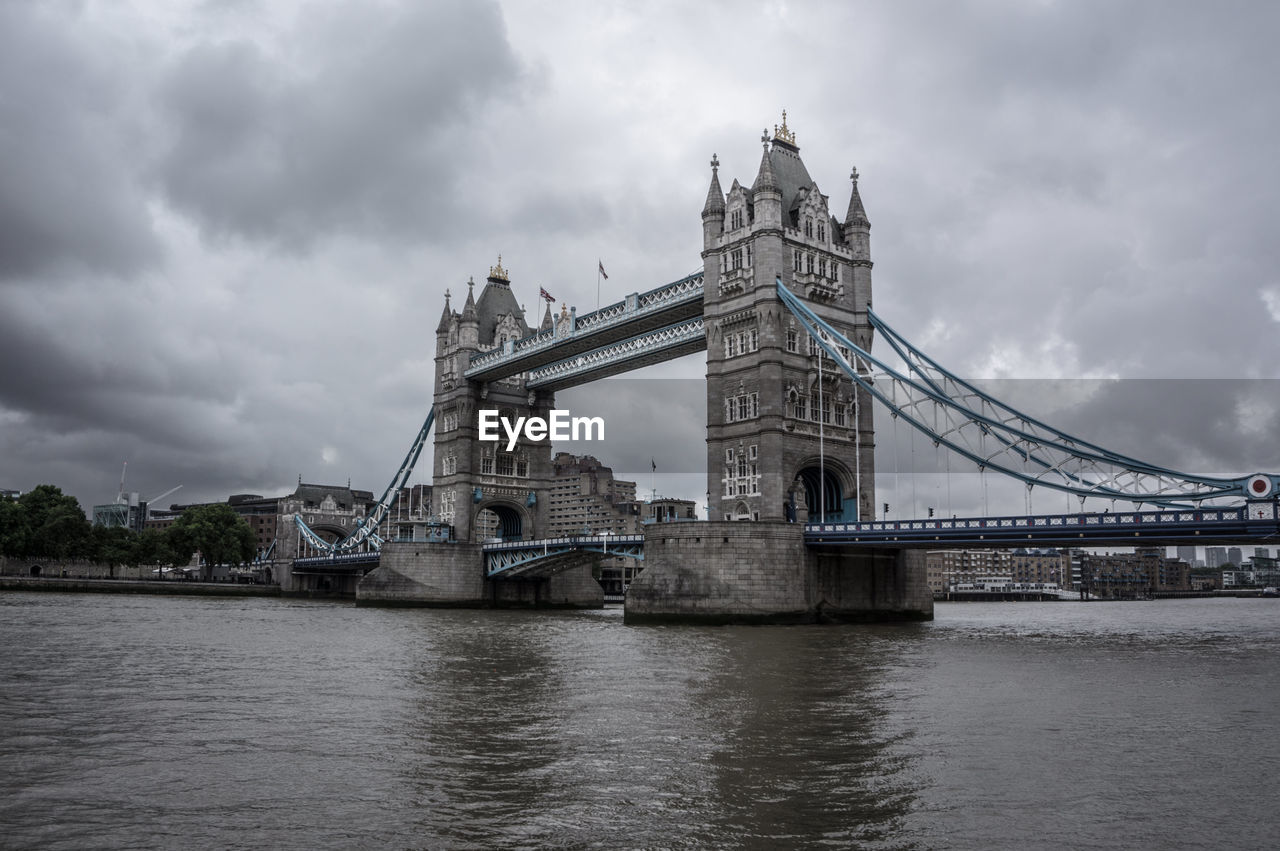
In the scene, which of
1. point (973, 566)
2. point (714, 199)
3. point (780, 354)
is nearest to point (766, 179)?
point (714, 199)

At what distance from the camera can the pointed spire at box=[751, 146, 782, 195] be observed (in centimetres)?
4813

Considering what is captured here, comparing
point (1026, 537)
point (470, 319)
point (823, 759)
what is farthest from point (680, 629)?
point (470, 319)

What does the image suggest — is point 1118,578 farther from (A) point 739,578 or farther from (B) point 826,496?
(A) point 739,578

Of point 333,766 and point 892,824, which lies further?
point 333,766

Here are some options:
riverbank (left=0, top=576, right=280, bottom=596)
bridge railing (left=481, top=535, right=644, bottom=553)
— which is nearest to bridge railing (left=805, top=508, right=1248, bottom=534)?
bridge railing (left=481, top=535, right=644, bottom=553)

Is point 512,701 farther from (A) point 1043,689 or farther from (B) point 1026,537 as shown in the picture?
(B) point 1026,537

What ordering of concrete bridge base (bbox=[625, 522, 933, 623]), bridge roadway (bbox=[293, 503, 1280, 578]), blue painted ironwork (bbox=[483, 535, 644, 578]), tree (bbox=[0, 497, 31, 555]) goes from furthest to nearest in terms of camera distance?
tree (bbox=[0, 497, 31, 555]) < blue painted ironwork (bbox=[483, 535, 644, 578]) < concrete bridge base (bbox=[625, 522, 933, 623]) < bridge roadway (bbox=[293, 503, 1280, 578])

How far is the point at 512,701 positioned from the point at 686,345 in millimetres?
38473

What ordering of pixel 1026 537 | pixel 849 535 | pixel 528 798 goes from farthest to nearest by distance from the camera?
pixel 849 535, pixel 1026 537, pixel 528 798

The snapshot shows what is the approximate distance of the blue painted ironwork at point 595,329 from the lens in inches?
2142

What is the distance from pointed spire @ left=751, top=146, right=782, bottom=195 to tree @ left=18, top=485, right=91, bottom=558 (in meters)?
67.3

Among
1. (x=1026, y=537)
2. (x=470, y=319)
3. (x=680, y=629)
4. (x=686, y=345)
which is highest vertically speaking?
(x=470, y=319)

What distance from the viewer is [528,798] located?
35.2ft

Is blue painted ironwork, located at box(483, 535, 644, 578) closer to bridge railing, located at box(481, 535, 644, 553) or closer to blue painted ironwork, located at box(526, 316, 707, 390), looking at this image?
bridge railing, located at box(481, 535, 644, 553)
